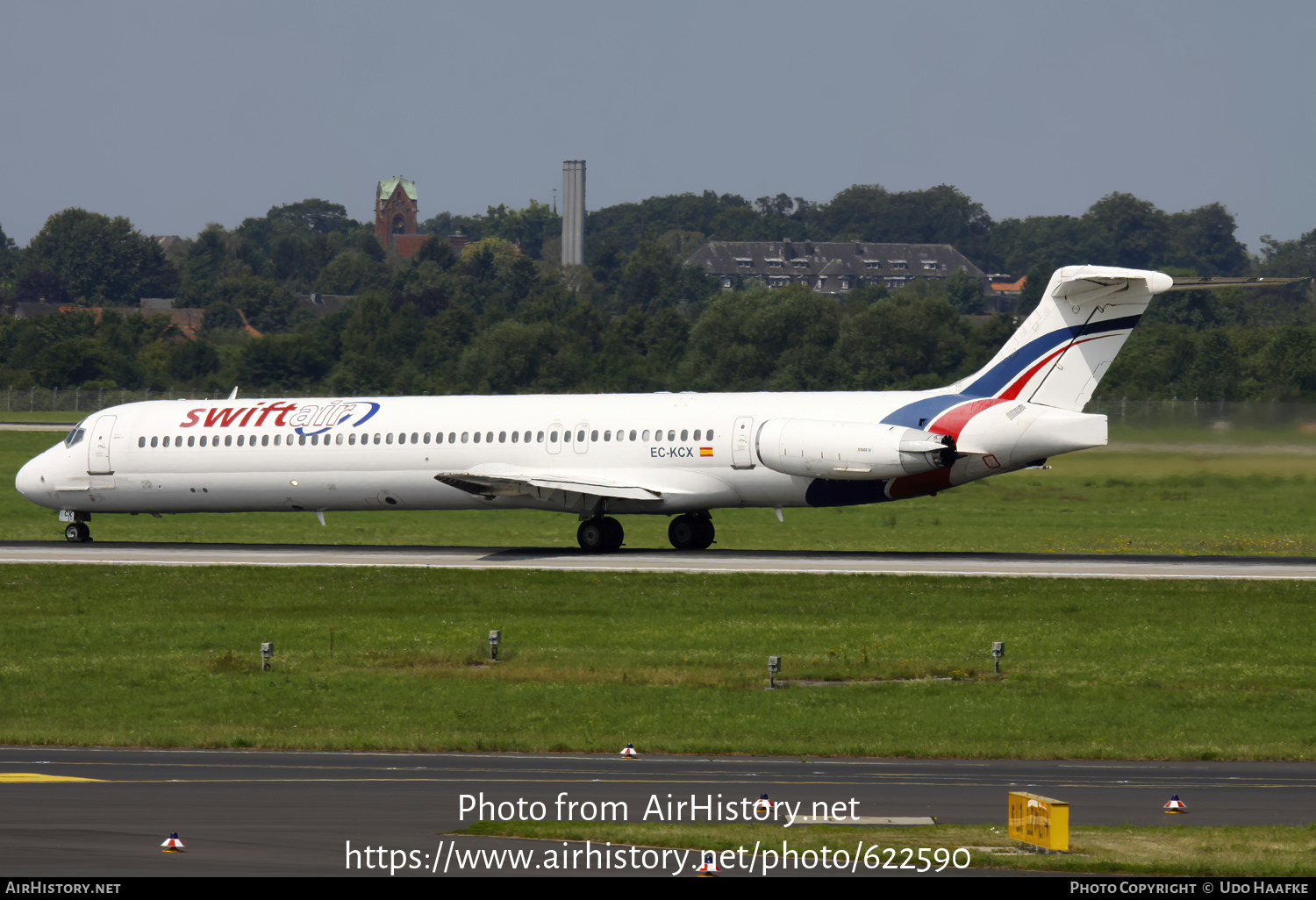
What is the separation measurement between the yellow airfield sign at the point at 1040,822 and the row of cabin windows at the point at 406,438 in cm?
2255

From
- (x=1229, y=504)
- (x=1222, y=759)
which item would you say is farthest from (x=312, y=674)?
(x=1229, y=504)

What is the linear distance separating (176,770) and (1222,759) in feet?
35.7

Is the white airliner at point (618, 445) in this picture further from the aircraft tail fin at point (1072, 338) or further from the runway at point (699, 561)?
the runway at point (699, 561)

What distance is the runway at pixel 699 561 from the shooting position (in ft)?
106

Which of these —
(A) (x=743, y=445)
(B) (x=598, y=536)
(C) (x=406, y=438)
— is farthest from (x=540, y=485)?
(A) (x=743, y=445)

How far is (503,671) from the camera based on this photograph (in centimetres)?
2311

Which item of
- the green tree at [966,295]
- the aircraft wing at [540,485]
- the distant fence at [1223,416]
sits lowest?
the aircraft wing at [540,485]

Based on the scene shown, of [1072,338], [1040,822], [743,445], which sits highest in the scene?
[1072,338]

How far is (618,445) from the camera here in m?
36.1

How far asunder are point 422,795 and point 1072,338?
21.1 m

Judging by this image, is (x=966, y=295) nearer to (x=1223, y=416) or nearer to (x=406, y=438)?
(x=1223, y=416)

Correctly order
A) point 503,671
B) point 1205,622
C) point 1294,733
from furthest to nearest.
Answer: point 1205,622 < point 503,671 < point 1294,733

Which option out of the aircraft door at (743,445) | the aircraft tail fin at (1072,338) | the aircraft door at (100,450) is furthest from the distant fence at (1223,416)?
the aircraft door at (100,450)

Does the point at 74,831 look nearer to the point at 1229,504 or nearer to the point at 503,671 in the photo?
the point at 503,671
